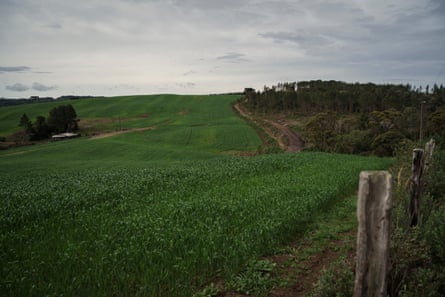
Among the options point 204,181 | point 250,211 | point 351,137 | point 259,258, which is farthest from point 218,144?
point 259,258

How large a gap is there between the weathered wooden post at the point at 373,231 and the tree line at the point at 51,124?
253 ft

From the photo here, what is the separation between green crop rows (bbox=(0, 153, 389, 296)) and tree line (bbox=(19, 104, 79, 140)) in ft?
197

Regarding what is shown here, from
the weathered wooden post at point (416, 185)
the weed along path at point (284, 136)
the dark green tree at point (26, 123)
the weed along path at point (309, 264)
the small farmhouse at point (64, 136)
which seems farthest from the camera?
the dark green tree at point (26, 123)

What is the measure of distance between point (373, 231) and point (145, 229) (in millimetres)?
7101

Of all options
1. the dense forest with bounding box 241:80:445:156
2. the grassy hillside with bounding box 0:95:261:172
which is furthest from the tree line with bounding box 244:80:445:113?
the grassy hillside with bounding box 0:95:261:172

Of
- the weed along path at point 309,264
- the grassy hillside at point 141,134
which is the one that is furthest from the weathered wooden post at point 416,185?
Answer: the grassy hillside at point 141,134

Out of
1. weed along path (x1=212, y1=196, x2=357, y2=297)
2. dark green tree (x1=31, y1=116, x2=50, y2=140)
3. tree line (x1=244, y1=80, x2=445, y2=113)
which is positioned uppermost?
tree line (x1=244, y1=80, x2=445, y2=113)

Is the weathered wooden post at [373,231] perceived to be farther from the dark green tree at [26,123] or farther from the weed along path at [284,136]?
the dark green tree at [26,123]

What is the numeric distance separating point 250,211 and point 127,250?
4.80m

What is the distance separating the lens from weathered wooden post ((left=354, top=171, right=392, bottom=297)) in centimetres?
331

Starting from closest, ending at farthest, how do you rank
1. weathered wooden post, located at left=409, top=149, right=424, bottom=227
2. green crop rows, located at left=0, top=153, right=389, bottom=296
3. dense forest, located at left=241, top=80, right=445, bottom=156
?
1. green crop rows, located at left=0, top=153, right=389, bottom=296
2. weathered wooden post, located at left=409, top=149, right=424, bottom=227
3. dense forest, located at left=241, top=80, right=445, bottom=156

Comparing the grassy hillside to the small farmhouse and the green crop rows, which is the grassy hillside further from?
the green crop rows

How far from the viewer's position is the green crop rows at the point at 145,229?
20.7 ft

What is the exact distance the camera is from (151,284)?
6078mm
